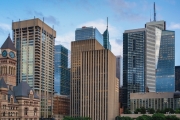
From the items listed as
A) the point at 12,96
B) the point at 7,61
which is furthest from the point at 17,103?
the point at 7,61

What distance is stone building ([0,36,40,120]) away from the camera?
417 ft

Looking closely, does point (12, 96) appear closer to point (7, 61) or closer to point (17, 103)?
point (17, 103)

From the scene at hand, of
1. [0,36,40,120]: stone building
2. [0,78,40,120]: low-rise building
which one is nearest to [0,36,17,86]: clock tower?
[0,36,40,120]: stone building

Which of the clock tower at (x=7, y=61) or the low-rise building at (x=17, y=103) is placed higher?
the clock tower at (x=7, y=61)

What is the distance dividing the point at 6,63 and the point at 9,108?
34586 mm

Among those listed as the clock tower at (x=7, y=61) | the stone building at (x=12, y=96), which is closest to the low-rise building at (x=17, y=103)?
the stone building at (x=12, y=96)

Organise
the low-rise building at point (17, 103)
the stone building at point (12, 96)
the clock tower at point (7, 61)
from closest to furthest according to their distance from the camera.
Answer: the low-rise building at point (17, 103)
the stone building at point (12, 96)
the clock tower at point (7, 61)

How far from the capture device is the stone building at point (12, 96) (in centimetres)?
12706

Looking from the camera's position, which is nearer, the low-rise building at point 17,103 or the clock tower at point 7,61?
the low-rise building at point 17,103

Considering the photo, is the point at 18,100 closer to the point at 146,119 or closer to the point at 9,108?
the point at 9,108

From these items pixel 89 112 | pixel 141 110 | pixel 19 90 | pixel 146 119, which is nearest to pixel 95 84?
pixel 89 112

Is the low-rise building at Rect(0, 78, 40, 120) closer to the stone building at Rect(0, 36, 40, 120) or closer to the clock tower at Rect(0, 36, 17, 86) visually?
the stone building at Rect(0, 36, 40, 120)

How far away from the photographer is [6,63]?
15850 cm

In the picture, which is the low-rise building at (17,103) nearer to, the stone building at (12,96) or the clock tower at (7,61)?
the stone building at (12,96)
